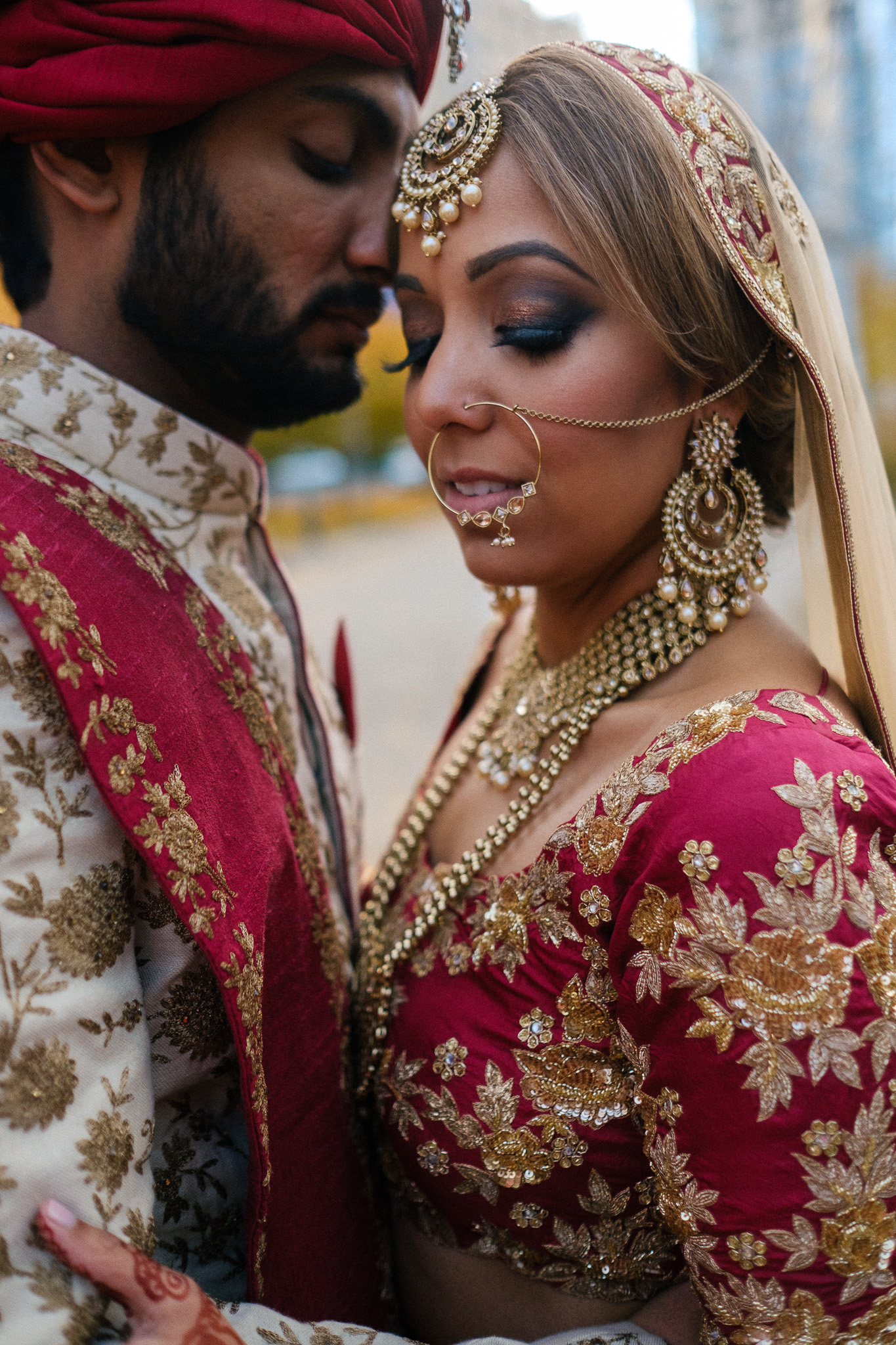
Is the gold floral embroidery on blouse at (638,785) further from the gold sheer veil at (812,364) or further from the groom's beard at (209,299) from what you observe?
the groom's beard at (209,299)

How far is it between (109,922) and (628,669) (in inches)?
29.6

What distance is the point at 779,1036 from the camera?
95 centimetres

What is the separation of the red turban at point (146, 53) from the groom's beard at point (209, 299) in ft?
0.32

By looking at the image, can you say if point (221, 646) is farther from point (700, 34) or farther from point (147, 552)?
point (700, 34)

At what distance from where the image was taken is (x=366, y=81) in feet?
5.09

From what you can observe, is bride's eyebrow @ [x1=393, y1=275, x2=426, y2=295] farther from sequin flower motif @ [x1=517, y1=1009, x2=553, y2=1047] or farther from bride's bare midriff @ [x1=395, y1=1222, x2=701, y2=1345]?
bride's bare midriff @ [x1=395, y1=1222, x2=701, y2=1345]

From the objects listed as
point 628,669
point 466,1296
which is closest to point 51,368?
point 628,669

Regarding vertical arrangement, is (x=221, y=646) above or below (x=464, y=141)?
below

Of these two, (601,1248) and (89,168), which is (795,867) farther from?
(89,168)

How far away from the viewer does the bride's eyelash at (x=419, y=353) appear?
1429 millimetres

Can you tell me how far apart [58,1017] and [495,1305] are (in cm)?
77

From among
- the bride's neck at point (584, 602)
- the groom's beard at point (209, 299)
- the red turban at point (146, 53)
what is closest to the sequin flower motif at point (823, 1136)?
the bride's neck at point (584, 602)

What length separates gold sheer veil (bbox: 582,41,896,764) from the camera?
1278mm

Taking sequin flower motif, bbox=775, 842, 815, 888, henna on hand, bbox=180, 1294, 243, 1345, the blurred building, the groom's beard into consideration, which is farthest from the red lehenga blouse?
the blurred building
